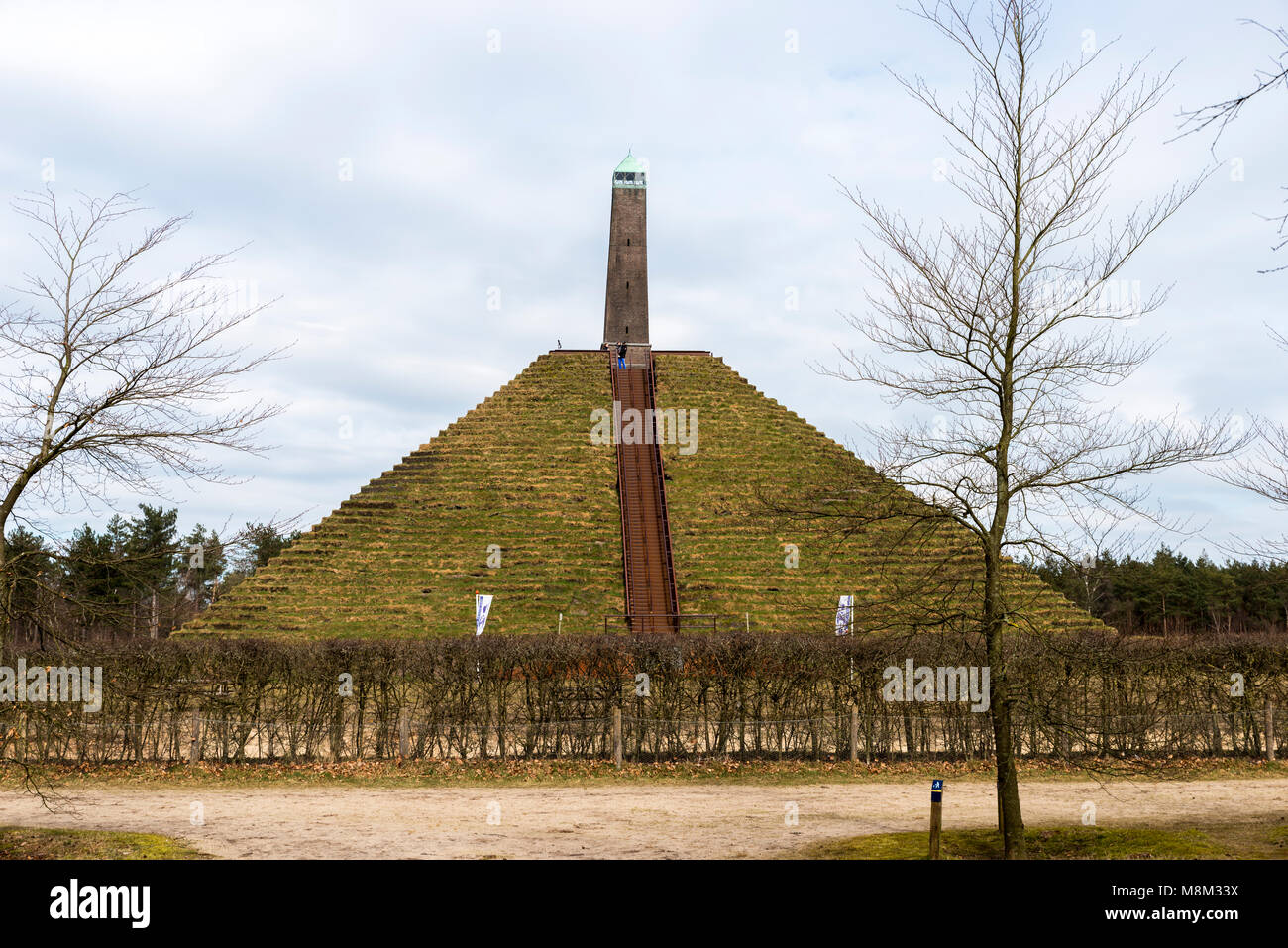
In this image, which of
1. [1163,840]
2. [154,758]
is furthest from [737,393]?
[1163,840]

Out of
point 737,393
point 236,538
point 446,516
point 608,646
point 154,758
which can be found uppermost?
point 737,393

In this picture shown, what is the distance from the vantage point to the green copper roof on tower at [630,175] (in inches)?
2707

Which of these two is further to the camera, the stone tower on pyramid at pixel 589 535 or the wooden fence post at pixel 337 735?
the stone tower on pyramid at pixel 589 535

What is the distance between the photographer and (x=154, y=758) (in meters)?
19.0

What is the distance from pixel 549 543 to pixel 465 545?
3.89 m

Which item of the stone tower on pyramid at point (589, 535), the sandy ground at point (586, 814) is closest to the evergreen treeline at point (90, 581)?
the sandy ground at point (586, 814)

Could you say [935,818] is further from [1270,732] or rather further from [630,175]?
[630,175]

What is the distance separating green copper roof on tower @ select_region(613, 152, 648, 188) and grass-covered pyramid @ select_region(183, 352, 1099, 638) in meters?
19.0

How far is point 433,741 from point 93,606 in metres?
9.76

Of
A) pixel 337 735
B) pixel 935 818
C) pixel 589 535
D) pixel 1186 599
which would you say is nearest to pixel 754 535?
pixel 589 535

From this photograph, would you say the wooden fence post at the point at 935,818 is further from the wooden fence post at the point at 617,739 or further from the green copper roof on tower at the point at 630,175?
the green copper roof on tower at the point at 630,175

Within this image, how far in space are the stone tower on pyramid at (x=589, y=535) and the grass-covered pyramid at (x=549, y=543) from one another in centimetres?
10

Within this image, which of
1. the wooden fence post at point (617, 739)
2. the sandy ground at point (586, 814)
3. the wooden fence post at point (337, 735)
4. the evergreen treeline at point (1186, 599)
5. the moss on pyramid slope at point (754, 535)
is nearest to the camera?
the sandy ground at point (586, 814)
